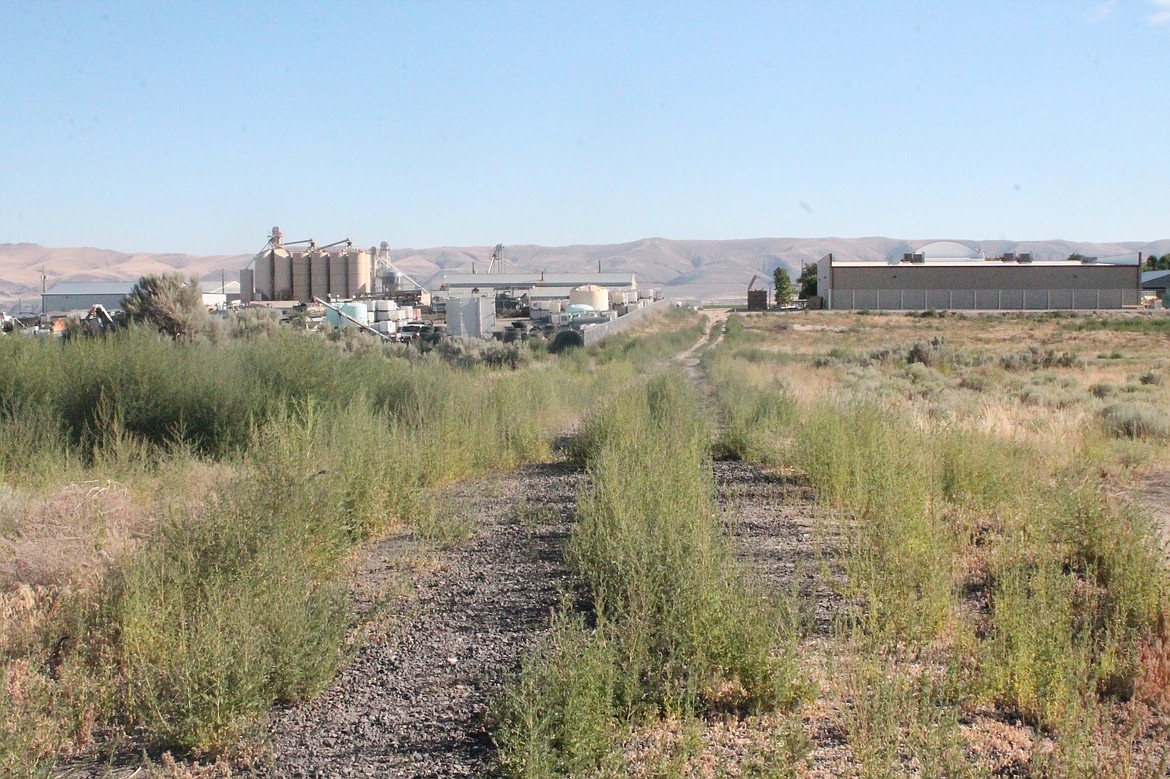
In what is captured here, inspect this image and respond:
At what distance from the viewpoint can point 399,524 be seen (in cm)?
1137

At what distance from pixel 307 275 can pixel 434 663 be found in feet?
257

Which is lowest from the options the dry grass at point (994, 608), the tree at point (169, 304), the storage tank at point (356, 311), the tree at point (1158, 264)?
the dry grass at point (994, 608)

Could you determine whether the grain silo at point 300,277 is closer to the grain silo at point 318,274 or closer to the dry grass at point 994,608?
the grain silo at point 318,274

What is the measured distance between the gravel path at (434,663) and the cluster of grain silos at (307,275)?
2870 inches

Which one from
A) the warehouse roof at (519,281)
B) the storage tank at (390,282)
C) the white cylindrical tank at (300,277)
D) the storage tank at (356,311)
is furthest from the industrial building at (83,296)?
the storage tank at (356,311)

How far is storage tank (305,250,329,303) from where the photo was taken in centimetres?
8212

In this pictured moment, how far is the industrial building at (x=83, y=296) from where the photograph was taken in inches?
3924

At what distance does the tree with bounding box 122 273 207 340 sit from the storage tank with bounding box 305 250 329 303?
55193 mm

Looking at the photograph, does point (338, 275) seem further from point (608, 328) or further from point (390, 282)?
point (608, 328)

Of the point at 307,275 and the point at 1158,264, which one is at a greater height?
the point at 1158,264

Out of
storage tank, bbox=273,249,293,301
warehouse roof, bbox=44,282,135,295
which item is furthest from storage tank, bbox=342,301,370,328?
warehouse roof, bbox=44,282,135,295

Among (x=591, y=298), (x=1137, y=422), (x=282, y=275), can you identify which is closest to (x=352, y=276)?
Answer: (x=282, y=275)

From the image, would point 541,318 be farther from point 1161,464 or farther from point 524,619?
point 524,619

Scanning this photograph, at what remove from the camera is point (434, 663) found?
716 centimetres
